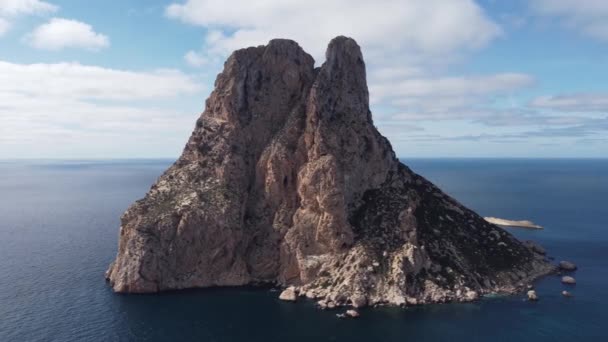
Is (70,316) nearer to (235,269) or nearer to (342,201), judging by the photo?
(235,269)

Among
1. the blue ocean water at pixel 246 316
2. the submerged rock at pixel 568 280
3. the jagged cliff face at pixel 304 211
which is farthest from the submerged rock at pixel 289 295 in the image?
the submerged rock at pixel 568 280

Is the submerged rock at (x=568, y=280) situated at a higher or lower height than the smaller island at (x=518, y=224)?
lower

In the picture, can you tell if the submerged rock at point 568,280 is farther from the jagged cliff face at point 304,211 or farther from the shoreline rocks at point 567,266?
the shoreline rocks at point 567,266

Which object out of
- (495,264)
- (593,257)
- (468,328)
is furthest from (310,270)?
(593,257)

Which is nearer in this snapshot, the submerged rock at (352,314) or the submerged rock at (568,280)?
the submerged rock at (352,314)

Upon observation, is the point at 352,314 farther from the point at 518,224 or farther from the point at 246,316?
the point at 518,224

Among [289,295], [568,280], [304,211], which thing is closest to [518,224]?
[568,280]

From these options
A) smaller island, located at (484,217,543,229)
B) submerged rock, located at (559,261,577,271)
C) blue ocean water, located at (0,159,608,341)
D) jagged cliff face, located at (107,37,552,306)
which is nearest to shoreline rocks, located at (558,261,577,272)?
submerged rock, located at (559,261,577,271)

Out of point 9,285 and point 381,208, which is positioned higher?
point 381,208
